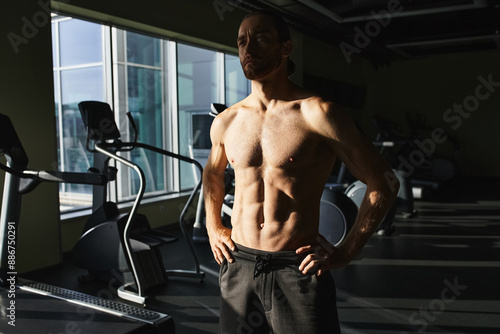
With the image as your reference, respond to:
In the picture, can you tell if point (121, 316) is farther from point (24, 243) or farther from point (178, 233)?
point (178, 233)

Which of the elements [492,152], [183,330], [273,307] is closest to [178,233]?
[183,330]

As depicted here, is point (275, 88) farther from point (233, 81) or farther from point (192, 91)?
point (233, 81)

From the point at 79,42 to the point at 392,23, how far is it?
16.5 feet

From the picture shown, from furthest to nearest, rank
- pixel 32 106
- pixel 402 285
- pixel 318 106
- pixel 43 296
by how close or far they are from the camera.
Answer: pixel 32 106 < pixel 402 285 < pixel 43 296 < pixel 318 106

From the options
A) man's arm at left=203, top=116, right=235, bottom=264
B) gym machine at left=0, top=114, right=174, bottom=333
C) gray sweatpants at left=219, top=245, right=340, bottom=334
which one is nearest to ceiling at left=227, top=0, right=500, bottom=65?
gym machine at left=0, top=114, right=174, bottom=333

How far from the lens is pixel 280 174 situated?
3.95 feet

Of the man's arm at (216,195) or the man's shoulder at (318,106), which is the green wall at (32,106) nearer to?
the man's arm at (216,195)

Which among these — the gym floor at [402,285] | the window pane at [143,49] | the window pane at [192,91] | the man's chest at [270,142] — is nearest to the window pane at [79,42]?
the window pane at [143,49]

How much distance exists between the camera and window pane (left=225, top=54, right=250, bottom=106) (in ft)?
21.7

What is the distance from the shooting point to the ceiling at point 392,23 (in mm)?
5676

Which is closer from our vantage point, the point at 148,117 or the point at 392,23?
the point at 148,117

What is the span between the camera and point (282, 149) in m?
1.19

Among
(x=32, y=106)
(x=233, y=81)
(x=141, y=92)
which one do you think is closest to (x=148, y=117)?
(x=141, y=92)

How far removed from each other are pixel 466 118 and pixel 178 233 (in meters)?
7.63
